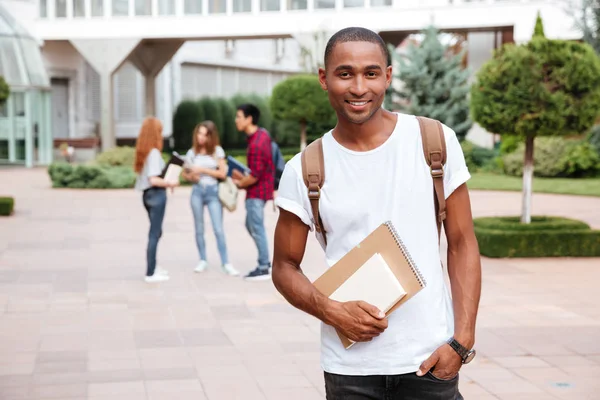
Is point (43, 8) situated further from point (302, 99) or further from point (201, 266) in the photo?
point (201, 266)

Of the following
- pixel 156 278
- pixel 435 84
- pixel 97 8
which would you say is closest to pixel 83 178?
pixel 435 84

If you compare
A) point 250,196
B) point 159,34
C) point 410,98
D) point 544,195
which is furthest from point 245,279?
point 159,34

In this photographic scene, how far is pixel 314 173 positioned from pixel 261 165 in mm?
7080

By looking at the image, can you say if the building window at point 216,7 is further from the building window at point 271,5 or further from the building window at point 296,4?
the building window at point 296,4

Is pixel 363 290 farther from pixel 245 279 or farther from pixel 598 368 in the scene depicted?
pixel 245 279

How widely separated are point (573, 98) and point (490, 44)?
74.6 feet

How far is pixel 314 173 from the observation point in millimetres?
2602

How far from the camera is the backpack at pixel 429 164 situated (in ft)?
8.51

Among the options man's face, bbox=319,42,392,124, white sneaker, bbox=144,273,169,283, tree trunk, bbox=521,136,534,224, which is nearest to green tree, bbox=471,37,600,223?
tree trunk, bbox=521,136,534,224

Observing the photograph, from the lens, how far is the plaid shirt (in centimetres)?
964

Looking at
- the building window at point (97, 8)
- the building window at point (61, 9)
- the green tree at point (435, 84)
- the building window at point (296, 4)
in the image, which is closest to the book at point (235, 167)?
the green tree at point (435, 84)

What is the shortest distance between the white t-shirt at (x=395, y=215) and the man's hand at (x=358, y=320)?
0.23ft

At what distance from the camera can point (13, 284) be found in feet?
32.4

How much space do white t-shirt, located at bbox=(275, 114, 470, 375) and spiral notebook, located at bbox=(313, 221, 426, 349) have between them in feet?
0.23
